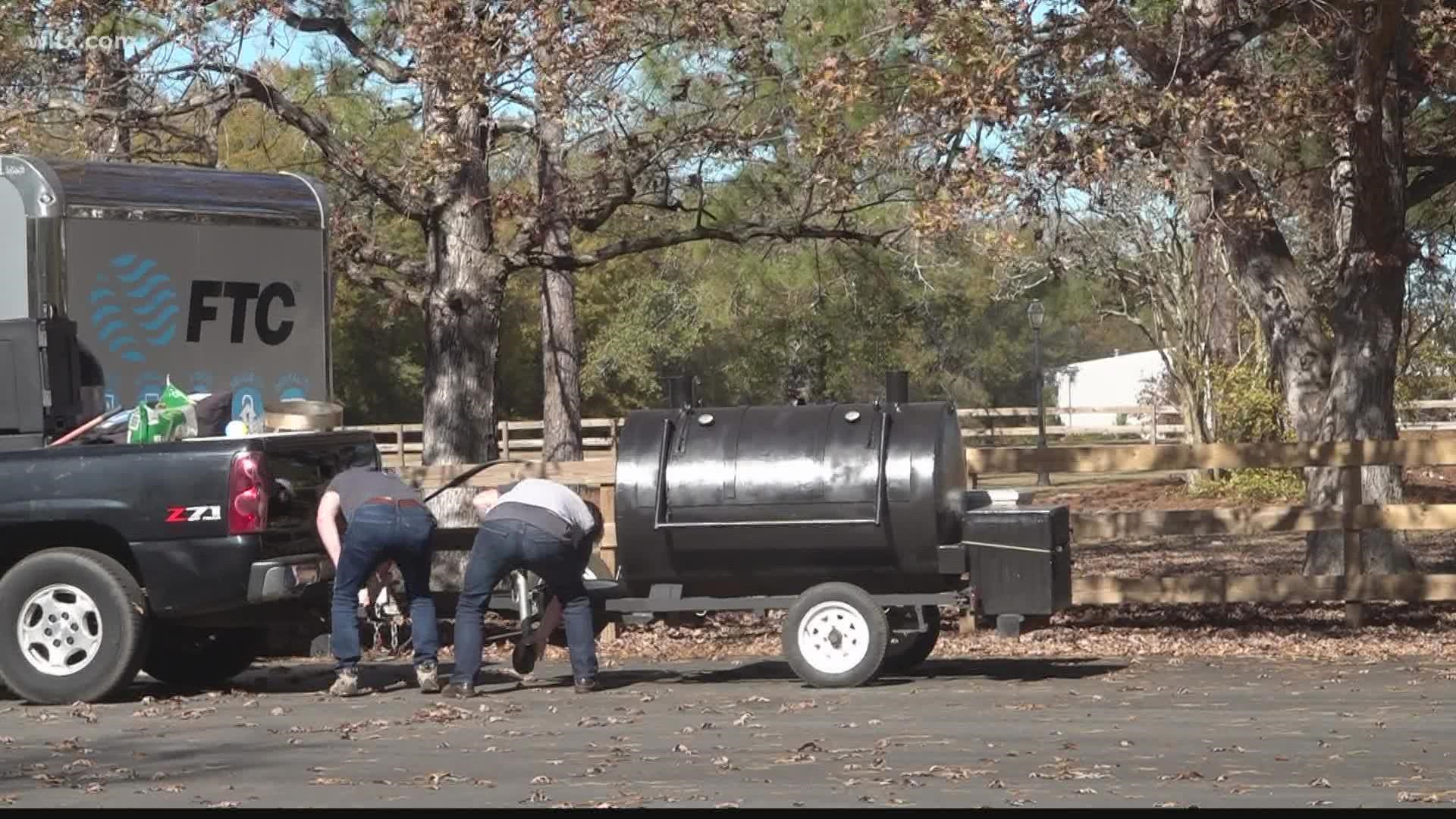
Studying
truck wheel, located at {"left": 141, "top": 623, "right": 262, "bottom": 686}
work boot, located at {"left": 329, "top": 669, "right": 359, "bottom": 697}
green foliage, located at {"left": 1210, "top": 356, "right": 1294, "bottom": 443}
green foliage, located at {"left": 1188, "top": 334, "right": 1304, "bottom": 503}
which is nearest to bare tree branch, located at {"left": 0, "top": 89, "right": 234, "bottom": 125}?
truck wheel, located at {"left": 141, "top": 623, "right": 262, "bottom": 686}

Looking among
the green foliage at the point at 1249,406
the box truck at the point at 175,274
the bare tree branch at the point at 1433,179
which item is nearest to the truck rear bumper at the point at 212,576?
the box truck at the point at 175,274

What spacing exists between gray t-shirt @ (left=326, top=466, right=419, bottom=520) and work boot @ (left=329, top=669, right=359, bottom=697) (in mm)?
894

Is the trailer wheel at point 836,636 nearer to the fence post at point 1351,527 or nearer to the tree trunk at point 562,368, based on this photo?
the fence post at point 1351,527

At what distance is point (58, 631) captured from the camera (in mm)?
11680

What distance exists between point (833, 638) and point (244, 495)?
11.0 ft

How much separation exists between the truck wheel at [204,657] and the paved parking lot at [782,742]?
26cm

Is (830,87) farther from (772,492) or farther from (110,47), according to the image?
(110,47)

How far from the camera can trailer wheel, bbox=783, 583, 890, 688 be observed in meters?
12.0

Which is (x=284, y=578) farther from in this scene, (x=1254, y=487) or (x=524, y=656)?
(x=1254, y=487)

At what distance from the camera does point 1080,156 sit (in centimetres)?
1409

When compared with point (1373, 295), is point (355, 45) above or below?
above

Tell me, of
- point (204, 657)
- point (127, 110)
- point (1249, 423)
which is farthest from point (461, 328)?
point (1249, 423)

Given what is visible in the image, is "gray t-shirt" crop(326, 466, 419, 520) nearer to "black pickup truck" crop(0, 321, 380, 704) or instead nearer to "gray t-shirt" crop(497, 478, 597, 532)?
"black pickup truck" crop(0, 321, 380, 704)

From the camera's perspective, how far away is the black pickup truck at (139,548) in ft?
37.5
